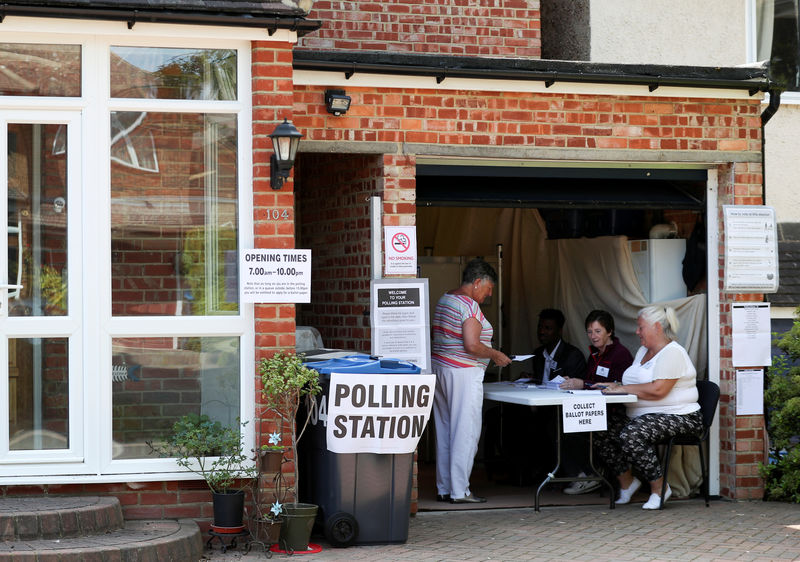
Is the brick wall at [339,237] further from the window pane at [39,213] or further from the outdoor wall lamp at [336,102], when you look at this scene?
the window pane at [39,213]

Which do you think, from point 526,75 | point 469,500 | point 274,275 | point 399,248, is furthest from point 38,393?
point 526,75

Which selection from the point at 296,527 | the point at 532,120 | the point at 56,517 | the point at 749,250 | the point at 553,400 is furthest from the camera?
the point at 749,250

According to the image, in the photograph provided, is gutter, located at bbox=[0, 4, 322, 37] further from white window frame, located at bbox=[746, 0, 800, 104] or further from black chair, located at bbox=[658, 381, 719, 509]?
white window frame, located at bbox=[746, 0, 800, 104]

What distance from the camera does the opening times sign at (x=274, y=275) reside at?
696 cm

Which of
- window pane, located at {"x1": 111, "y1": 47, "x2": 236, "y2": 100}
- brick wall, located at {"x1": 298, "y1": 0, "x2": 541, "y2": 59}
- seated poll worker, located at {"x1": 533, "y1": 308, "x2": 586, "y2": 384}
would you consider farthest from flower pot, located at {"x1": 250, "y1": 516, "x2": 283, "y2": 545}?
brick wall, located at {"x1": 298, "y1": 0, "x2": 541, "y2": 59}

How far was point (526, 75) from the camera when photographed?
8.20 metres

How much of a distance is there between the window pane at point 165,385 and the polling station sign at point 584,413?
2618mm

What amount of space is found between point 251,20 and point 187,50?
507 mm

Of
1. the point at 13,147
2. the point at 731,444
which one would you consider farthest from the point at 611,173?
the point at 13,147

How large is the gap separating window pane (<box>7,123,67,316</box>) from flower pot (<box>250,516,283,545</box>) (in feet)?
A: 5.85

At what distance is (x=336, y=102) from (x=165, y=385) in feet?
7.74

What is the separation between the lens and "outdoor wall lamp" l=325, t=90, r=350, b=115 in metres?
7.85

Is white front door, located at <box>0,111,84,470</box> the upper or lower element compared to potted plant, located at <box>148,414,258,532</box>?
upper

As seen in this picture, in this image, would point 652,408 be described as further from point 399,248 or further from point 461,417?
point 399,248
